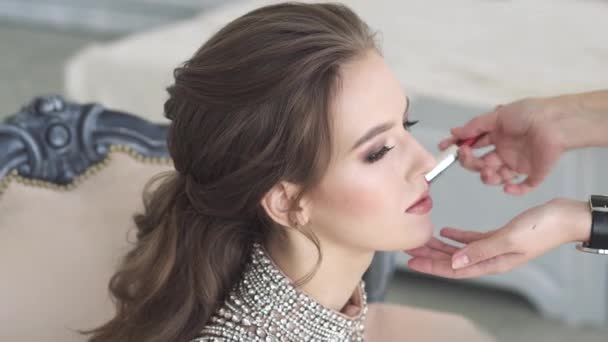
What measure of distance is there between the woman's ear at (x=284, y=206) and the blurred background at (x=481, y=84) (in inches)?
46.8

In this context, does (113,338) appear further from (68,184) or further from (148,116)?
(148,116)

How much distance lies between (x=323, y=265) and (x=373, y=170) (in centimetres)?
16

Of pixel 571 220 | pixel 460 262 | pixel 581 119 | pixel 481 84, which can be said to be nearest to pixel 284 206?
pixel 460 262

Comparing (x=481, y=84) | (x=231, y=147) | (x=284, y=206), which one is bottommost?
(x=481, y=84)

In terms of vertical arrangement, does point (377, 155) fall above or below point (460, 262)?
above

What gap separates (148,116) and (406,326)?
134cm

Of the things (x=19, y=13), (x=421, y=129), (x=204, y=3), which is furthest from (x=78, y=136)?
(x=19, y=13)

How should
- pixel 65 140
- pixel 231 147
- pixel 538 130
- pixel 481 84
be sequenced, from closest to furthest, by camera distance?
1. pixel 231 147
2. pixel 538 130
3. pixel 65 140
4. pixel 481 84

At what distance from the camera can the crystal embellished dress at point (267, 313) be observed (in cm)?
118

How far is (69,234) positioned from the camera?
4.73ft

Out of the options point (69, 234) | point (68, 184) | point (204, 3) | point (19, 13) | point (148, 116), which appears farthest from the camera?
point (19, 13)

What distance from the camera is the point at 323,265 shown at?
123 centimetres

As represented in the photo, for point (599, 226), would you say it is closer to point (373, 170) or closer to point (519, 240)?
point (519, 240)

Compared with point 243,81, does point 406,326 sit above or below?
below
